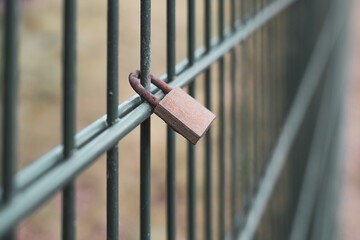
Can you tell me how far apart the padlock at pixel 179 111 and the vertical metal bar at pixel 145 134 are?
15 millimetres

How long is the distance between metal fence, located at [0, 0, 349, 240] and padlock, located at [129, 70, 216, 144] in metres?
0.01

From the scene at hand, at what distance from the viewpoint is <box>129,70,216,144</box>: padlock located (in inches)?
25.8

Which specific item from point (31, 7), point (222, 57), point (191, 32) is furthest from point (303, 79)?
point (31, 7)

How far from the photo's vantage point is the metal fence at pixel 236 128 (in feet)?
1.50

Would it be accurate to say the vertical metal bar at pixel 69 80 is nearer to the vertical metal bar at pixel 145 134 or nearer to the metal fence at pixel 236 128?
the metal fence at pixel 236 128

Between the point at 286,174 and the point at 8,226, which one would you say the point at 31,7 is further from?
the point at 8,226

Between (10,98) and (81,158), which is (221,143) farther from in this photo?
(10,98)

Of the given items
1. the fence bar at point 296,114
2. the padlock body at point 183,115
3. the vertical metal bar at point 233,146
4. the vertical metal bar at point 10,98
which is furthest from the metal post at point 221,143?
the vertical metal bar at point 10,98

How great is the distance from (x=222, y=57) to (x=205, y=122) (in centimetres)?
44

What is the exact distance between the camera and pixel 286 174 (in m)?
2.41

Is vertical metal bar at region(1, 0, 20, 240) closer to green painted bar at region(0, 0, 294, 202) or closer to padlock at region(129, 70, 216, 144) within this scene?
green painted bar at region(0, 0, 294, 202)

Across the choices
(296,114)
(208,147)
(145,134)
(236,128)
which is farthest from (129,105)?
(296,114)

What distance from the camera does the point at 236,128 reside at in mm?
1551

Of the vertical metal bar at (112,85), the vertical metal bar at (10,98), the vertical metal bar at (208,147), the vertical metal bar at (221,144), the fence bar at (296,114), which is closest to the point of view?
the vertical metal bar at (10,98)
